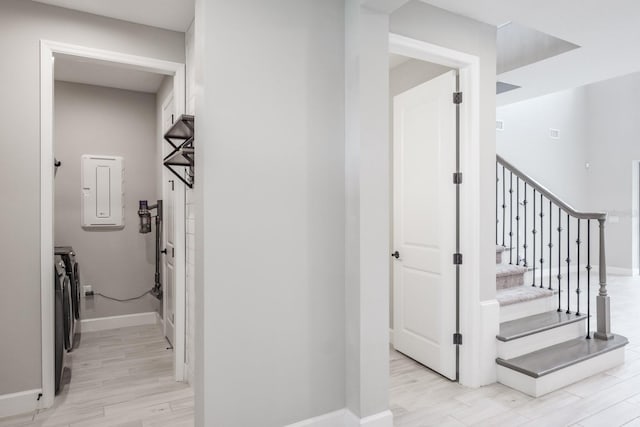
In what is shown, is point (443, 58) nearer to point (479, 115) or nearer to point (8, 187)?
point (479, 115)

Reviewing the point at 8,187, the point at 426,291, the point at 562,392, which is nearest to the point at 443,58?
the point at 426,291

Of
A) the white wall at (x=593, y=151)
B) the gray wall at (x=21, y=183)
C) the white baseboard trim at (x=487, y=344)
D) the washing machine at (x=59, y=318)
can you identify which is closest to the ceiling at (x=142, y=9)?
the gray wall at (x=21, y=183)

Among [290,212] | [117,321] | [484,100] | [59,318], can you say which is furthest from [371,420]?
[117,321]

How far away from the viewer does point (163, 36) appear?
2.97m

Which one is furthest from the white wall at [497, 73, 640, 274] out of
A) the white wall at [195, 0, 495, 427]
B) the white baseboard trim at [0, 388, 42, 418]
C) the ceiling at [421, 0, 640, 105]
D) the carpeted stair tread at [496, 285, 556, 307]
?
the white baseboard trim at [0, 388, 42, 418]

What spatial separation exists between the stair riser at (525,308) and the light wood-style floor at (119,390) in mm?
2609

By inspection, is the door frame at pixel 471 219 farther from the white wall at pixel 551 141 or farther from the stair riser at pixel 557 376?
the white wall at pixel 551 141

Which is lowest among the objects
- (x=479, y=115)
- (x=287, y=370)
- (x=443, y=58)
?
(x=287, y=370)

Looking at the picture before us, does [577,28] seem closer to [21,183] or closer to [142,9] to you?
[142,9]

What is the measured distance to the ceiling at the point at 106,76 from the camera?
3748mm

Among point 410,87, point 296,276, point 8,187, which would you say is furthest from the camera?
point 410,87

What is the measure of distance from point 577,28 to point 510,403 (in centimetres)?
281

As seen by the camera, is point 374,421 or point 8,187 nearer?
point 374,421

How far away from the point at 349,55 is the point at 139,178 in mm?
3332
